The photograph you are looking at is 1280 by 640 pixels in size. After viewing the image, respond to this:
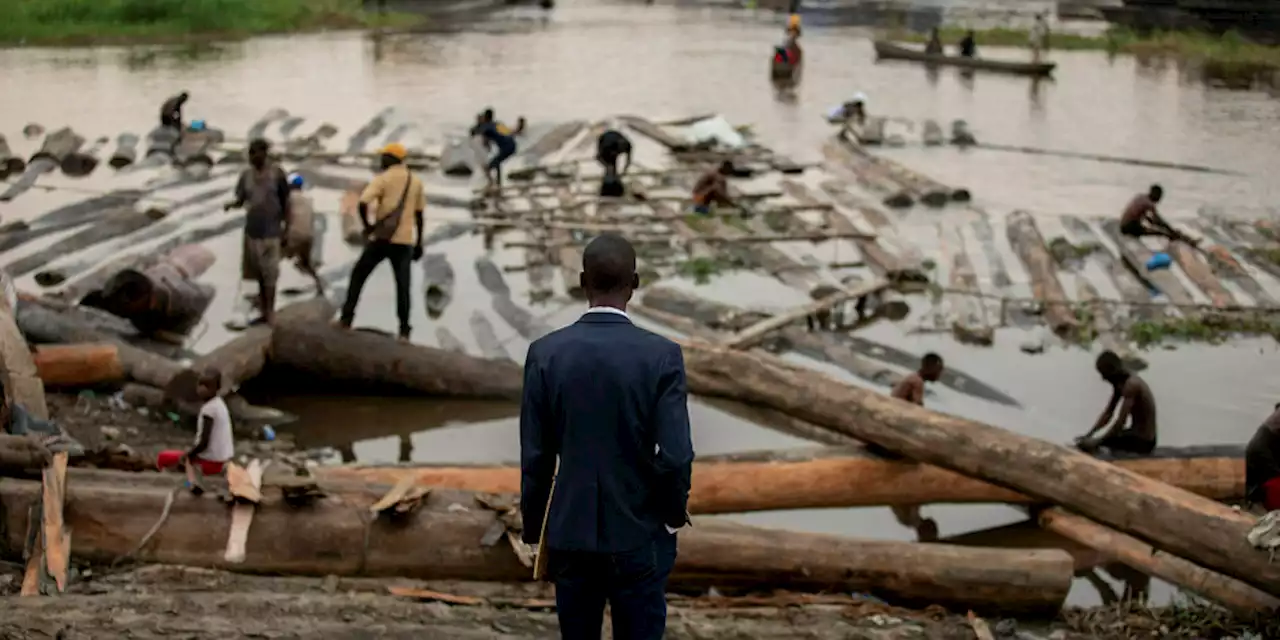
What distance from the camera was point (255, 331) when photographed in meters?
9.91

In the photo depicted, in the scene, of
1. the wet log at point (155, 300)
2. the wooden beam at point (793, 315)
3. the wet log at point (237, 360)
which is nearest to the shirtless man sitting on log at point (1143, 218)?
the wooden beam at point (793, 315)

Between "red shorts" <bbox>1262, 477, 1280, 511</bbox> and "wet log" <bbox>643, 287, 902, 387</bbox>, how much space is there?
3614 mm

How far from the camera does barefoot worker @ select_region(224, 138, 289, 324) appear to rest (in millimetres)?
10531

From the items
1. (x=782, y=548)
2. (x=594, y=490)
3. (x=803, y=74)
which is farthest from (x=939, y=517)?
(x=803, y=74)

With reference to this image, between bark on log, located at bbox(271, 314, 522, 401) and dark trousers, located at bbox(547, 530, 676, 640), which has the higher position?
dark trousers, located at bbox(547, 530, 676, 640)

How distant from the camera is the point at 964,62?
115ft

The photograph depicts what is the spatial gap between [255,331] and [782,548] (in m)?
5.14

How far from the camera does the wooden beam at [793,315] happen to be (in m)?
10.8

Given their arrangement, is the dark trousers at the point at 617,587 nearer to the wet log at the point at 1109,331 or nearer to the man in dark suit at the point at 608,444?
the man in dark suit at the point at 608,444

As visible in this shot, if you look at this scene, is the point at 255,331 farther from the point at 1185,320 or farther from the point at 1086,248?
the point at 1086,248

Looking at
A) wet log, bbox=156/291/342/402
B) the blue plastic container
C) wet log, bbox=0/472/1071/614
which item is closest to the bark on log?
wet log, bbox=156/291/342/402

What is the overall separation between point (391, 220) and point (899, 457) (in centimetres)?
451

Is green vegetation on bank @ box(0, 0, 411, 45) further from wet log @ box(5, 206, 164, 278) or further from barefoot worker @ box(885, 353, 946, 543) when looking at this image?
barefoot worker @ box(885, 353, 946, 543)

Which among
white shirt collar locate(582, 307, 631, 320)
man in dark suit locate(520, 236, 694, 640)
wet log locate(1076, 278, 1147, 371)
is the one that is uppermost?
white shirt collar locate(582, 307, 631, 320)
